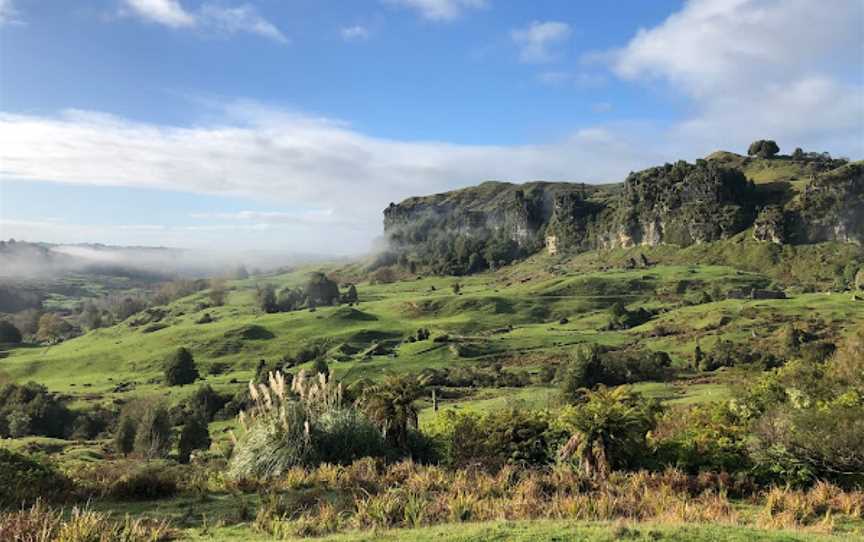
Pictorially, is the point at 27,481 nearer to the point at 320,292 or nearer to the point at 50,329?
the point at 320,292

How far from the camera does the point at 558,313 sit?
139m

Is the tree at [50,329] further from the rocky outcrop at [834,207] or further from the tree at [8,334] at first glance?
the rocky outcrop at [834,207]

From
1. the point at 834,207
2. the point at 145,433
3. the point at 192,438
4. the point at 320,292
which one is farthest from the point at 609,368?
the point at 834,207

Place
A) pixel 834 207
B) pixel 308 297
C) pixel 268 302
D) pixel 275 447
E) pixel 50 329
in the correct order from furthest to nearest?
pixel 308 297
pixel 834 207
pixel 268 302
pixel 50 329
pixel 275 447

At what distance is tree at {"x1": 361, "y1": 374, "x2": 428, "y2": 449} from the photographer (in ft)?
63.5

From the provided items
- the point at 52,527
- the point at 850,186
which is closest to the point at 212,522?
the point at 52,527

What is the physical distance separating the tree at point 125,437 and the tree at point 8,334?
10903 centimetres

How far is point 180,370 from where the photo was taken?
308ft

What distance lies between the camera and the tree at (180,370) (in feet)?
307

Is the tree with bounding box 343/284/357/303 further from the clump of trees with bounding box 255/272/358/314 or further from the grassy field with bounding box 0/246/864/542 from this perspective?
the grassy field with bounding box 0/246/864/542

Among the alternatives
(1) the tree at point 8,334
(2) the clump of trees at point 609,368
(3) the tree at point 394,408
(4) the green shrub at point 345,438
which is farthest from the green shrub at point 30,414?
(1) the tree at point 8,334

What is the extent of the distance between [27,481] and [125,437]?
2031 inches

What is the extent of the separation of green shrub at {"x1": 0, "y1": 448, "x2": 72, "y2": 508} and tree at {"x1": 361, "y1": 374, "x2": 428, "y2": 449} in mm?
8441

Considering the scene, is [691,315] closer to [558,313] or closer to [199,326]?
[558,313]
